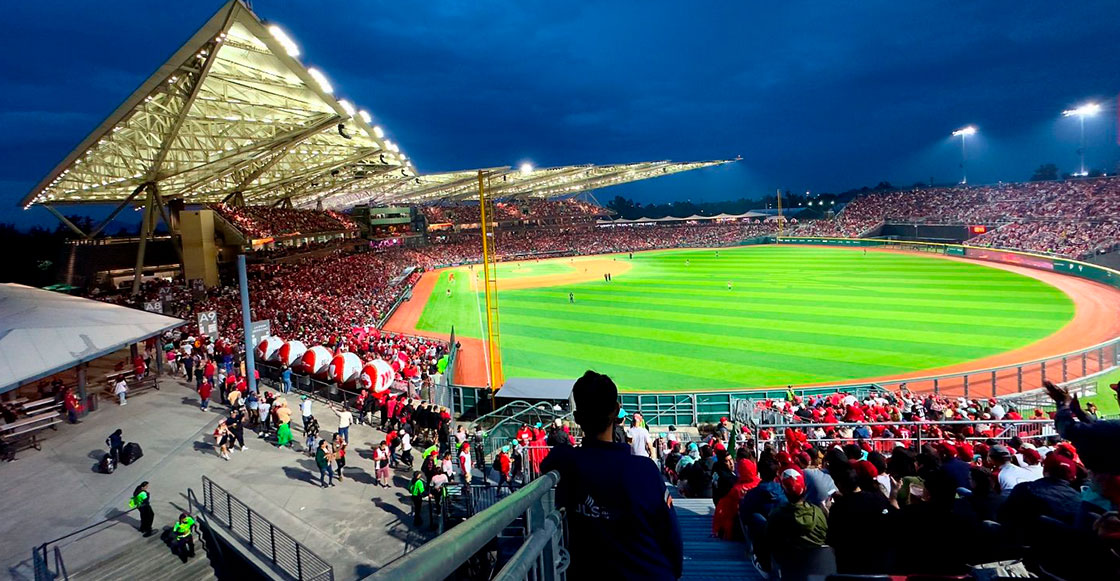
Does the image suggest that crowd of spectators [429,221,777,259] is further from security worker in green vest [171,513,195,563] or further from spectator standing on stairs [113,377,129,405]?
security worker in green vest [171,513,195,563]

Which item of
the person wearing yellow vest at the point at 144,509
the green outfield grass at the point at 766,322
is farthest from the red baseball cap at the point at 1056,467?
the green outfield grass at the point at 766,322

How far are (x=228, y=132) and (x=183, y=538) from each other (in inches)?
922

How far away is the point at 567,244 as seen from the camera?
88.9m

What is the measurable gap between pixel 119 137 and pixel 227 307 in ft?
27.8

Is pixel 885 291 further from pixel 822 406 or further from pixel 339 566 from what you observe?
pixel 339 566

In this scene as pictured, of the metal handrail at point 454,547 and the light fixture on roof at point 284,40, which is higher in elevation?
the light fixture on roof at point 284,40

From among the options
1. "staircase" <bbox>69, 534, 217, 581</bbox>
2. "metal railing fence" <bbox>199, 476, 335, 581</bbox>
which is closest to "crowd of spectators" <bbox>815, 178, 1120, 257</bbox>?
"metal railing fence" <bbox>199, 476, 335, 581</bbox>

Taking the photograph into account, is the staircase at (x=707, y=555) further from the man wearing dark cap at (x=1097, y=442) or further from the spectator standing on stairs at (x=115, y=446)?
the spectator standing on stairs at (x=115, y=446)

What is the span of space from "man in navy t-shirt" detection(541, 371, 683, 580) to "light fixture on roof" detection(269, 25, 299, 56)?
1720 centimetres

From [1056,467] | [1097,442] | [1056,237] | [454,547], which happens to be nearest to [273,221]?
[1056,467]

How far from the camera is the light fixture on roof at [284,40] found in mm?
15664

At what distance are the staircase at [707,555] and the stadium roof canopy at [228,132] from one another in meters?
15.7

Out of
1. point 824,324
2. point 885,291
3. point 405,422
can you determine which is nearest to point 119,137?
point 405,422

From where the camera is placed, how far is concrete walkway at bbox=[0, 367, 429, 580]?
30.4 feet
